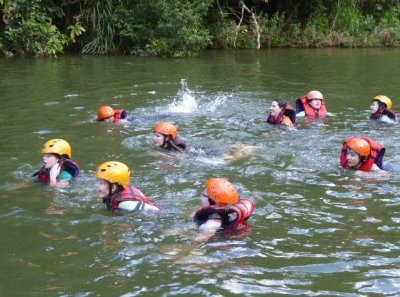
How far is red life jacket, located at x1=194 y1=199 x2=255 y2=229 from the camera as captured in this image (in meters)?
6.21

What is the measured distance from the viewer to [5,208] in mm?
7352

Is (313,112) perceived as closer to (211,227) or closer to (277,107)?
(277,107)

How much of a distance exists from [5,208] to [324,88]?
1138cm

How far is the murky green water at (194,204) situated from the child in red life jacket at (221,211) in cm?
14

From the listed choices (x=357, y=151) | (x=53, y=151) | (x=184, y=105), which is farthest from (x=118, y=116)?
(x=357, y=151)

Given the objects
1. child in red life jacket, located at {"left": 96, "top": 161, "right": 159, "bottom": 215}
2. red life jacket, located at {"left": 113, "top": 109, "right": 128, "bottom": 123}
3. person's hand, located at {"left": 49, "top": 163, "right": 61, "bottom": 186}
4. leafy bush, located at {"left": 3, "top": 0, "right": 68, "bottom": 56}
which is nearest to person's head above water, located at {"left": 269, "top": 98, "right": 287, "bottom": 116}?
red life jacket, located at {"left": 113, "top": 109, "right": 128, "bottom": 123}

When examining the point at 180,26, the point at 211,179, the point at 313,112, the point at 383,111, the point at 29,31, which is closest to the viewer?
the point at 211,179

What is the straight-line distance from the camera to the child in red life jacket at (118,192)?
22.8 ft

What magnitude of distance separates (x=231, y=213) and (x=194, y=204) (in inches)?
50.9

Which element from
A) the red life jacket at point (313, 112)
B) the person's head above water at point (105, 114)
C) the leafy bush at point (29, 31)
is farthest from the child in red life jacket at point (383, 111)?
the leafy bush at point (29, 31)

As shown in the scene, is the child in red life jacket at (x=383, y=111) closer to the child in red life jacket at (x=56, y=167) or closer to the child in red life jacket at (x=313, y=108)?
the child in red life jacket at (x=313, y=108)

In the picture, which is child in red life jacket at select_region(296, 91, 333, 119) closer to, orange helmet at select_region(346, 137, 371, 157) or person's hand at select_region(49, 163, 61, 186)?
orange helmet at select_region(346, 137, 371, 157)

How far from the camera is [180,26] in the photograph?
2439 centimetres

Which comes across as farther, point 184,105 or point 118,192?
point 184,105
